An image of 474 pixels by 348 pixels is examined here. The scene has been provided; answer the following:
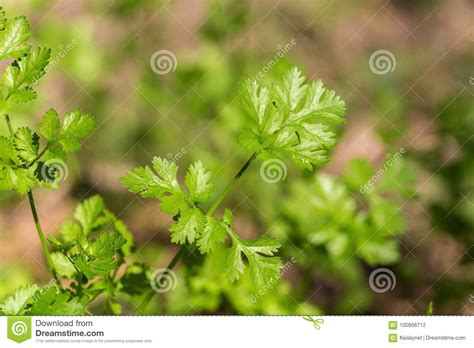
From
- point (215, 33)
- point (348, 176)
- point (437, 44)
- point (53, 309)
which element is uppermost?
point (437, 44)

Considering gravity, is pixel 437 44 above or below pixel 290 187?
above

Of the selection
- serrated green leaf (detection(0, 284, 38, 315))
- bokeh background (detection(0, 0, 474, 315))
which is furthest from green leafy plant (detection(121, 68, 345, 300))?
bokeh background (detection(0, 0, 474, 315))

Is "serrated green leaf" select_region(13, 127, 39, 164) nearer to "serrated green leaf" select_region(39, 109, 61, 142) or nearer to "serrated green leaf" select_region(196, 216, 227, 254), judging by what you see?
"serrated green leaf" select_region(39, 109, 61, 142)

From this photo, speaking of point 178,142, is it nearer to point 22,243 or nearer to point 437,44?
point 22,243

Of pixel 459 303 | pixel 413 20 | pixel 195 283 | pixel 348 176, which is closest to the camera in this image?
pixel 195 283
